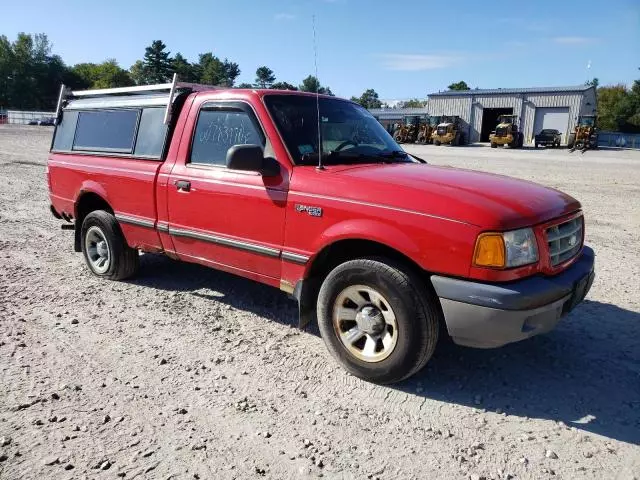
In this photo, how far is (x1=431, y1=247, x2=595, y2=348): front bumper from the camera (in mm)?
2928

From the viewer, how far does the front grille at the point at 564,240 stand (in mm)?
3273

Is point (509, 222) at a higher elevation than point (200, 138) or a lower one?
lower

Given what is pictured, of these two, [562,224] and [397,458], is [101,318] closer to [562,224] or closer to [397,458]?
[397,458]

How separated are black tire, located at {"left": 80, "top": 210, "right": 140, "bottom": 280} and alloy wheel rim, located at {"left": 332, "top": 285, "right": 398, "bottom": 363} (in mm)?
2848

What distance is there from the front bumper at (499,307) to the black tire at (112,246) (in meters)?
3.60

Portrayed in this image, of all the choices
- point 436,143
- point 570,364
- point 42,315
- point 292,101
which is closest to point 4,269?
point 42,315

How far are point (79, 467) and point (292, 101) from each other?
10.0 ft

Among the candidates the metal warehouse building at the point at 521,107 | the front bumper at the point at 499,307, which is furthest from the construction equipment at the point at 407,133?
the front bumper at the point at 499,307

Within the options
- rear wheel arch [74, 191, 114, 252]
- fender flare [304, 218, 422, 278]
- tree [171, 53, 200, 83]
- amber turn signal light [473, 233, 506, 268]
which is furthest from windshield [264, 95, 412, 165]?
tree [171, 53, 200, 83]

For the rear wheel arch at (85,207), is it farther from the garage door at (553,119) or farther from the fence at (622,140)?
the fence at (622,140)

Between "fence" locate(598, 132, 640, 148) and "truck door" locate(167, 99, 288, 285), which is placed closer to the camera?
"truck door" locate(167, 99, 288, 285)

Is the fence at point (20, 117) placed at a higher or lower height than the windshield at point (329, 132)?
lower

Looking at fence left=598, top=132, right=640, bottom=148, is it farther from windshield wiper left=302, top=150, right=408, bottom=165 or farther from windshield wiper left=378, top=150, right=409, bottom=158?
windshield wiper left=302, top=150, right=408, bottom=165

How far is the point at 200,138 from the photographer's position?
444cm
